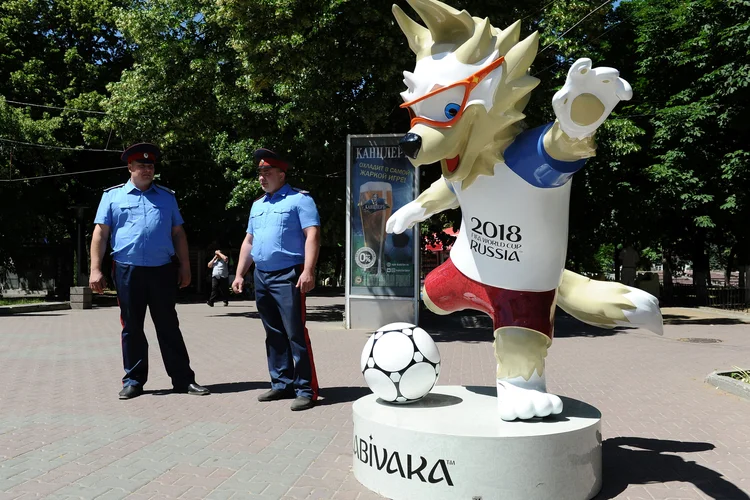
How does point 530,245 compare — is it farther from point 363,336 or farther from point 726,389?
point 363,336

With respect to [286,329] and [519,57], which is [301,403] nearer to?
[286,329]

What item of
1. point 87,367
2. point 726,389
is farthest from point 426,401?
point 87,367

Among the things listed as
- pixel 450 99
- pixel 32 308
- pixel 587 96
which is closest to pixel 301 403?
pixel 450 99

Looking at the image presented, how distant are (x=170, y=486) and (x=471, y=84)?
283 centimetres

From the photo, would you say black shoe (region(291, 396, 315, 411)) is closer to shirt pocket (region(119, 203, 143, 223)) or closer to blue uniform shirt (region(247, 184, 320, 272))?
blue uniform shirt (region(247, 184, 320, 272))

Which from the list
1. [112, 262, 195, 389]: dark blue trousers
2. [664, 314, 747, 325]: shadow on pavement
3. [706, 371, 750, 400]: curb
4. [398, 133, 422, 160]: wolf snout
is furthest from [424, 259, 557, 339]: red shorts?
[664, 314, 747, 325]: shadow on pavement

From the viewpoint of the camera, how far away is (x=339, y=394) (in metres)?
6.17

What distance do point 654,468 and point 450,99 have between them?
2654 mm

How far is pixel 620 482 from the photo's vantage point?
378cm

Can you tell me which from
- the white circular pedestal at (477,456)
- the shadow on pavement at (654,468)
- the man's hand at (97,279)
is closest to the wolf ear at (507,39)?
the white circular pedestal at (477,456)

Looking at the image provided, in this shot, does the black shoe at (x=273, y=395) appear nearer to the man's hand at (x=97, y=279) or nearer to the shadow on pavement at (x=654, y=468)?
the man's hand at (x=97, y=279)

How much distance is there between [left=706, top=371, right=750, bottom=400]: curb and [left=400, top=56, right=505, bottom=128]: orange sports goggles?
15.5 feet

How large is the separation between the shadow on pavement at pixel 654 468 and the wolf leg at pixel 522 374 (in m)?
0.59

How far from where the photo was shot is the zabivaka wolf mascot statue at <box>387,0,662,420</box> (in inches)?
141
